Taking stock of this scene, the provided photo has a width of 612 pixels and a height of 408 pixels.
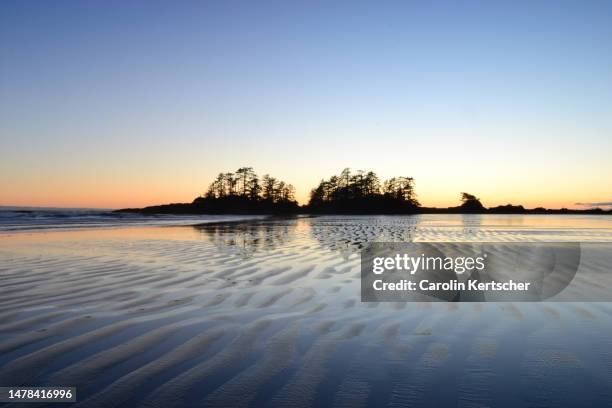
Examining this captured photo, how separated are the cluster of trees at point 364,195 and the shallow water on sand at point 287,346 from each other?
11552cm

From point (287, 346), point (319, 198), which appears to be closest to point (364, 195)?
point (319, 198)

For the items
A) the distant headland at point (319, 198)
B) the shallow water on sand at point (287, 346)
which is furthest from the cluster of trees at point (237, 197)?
the shallow water on sand at point (287, 346)

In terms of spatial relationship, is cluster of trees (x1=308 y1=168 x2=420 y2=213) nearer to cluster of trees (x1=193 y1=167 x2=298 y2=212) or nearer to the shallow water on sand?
cluster of trees (x1=193 y1=167 x2=298 y2=212)

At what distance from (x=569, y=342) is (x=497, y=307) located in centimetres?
171

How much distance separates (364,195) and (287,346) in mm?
123122

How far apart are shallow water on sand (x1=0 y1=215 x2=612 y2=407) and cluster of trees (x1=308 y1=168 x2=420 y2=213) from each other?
115515mm

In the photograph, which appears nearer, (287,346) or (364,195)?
(287,346)

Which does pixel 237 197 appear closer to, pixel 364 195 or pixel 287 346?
pixel 364 195

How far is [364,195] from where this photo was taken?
414ft

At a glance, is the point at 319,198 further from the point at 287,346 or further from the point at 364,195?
the point at 287,346

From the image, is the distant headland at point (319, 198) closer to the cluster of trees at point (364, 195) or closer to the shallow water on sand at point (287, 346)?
the cluster of trees at point (364, 195)

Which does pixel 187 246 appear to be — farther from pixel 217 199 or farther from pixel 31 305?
pixel 217 199

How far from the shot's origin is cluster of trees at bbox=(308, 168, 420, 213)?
124625 mm

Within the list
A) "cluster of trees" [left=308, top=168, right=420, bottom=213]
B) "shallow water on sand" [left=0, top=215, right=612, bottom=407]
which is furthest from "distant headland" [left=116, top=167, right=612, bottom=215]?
"shallow water on sand" [left=0, top=215, right=612, bottom=407]
